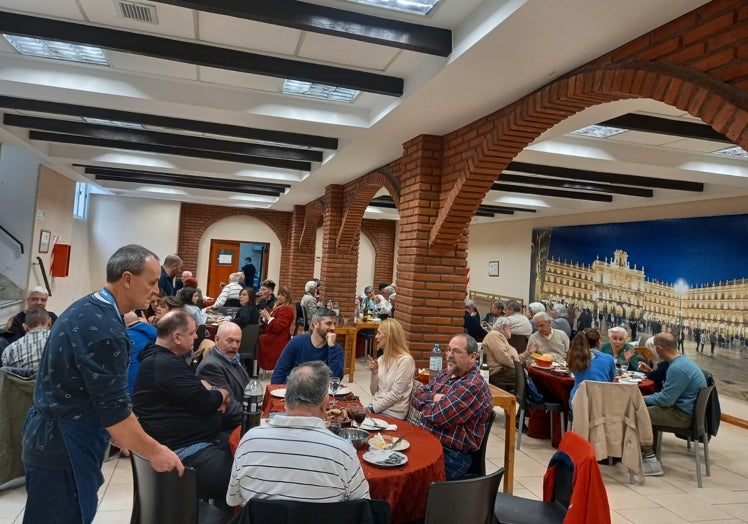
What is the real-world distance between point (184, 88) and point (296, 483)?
175 inches

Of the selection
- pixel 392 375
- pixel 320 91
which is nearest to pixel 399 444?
pixel 392 375

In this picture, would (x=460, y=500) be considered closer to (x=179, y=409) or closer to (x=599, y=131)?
(x=179, y=409)

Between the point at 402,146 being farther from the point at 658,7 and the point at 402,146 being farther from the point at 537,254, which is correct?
the point at 537,254

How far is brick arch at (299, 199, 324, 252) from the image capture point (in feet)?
40.7

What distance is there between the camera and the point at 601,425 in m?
4.54

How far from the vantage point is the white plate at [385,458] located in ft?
8.14

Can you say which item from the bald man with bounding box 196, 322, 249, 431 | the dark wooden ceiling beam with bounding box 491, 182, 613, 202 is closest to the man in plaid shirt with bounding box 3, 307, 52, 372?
the bald man with bounding box 196, 322, 249, 431

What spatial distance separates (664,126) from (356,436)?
4.31 meters

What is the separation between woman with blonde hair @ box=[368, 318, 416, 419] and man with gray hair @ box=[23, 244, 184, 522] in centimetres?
192

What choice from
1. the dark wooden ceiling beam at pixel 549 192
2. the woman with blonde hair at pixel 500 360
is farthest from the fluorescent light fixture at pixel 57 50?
the dark wooden ceiling beam at pixel 549 192

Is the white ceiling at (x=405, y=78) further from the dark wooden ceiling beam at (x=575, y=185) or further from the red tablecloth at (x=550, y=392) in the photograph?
the red tablecloth at (x=550, y=392)

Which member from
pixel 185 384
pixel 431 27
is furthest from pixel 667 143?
pixel 185 384

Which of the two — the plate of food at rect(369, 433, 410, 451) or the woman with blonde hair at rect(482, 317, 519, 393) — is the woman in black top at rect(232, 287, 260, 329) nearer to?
the woman with blonde hair at rect(482, 317, 519, 393)

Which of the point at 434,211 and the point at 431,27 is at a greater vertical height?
the point at 431,27
